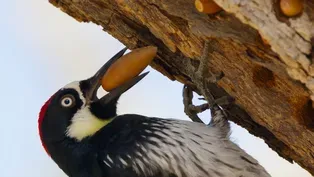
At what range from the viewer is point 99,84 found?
2541mm

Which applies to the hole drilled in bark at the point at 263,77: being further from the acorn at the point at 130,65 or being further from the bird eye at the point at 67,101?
the bird eye at the point at 67,101

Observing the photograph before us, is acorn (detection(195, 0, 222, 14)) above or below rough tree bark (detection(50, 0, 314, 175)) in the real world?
above

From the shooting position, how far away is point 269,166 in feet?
11.8

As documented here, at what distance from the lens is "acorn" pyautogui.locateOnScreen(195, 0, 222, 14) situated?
184 cm

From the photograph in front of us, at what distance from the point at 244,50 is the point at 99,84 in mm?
761

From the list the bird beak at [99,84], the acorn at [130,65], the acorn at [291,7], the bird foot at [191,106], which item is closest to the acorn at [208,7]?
the acorn at [291,7]

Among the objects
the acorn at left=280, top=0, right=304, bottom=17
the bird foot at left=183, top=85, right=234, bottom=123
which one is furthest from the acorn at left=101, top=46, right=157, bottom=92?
the acorn at left=280, top=0, right=304, bottom=17

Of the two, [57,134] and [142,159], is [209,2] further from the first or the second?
[57,134]

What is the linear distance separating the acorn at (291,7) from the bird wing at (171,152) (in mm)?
827

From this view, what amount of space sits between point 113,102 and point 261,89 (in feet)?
2.23

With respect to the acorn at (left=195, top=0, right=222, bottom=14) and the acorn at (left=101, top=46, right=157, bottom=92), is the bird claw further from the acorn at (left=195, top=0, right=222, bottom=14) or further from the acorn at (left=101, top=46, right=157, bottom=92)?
the acorn at (left=195, top=0, right=222, bottom=14)

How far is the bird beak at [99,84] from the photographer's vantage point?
2463 mm

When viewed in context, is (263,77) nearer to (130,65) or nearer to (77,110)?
(130,65)

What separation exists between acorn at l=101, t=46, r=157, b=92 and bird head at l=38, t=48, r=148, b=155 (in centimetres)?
5
